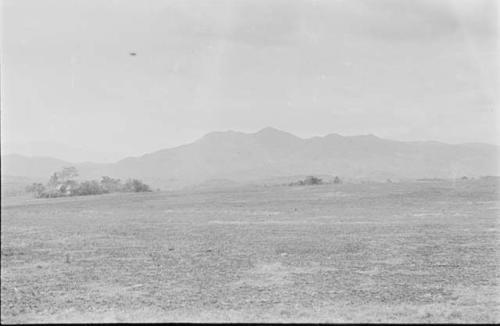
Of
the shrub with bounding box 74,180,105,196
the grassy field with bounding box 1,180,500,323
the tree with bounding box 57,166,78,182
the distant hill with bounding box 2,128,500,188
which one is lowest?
the grassy field with bounding box 1,180,500,323

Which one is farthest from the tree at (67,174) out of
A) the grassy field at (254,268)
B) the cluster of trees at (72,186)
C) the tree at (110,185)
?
the grassy field at (254,268)

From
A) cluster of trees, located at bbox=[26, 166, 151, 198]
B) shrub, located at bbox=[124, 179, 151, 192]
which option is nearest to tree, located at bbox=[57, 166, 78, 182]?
cluster of trees, located at bbox=[26, 166, 151, 198]

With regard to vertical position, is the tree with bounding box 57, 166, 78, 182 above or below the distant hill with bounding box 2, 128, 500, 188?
below

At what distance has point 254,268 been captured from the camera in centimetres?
1229

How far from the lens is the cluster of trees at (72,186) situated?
45.2 m

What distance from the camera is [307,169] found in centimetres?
13538

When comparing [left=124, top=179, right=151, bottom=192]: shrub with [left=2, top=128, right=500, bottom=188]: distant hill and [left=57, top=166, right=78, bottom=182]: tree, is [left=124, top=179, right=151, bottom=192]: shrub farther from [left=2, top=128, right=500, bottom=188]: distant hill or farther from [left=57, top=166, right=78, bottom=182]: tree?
[left=2, top=128, right=500, bottom=188]: distant hill

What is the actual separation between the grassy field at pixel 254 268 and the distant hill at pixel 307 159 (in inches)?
2691

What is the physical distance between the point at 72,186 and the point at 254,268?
37.6 meters

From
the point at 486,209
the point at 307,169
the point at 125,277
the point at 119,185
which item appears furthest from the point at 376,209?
the point at 307,169

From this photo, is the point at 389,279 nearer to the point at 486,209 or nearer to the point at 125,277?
the point at 125,277

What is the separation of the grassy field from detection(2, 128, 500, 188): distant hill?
68.4m

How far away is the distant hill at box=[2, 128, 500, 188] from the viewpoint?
358 ft

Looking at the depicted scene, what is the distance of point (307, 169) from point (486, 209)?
108294mm
